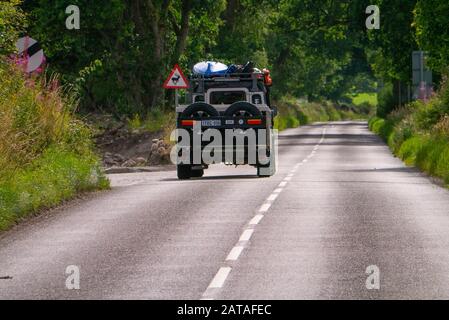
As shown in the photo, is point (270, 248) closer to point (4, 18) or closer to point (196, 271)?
point (196, 271)

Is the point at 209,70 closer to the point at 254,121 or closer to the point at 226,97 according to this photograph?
the point at 226,97

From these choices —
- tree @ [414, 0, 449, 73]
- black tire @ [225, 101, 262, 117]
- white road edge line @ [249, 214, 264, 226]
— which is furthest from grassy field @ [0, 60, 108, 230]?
tree @ [414, 0, 449, 73]

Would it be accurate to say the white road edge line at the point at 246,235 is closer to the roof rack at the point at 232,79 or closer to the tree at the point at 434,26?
the roof rack at the point at 232,79

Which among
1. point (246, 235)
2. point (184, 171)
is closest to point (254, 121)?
point (184, 171)

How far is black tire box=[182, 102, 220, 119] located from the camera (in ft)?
89.2

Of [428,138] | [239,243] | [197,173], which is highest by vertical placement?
[239,243]

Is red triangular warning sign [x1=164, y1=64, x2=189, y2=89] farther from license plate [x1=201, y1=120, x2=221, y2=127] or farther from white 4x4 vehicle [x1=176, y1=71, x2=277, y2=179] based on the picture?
license plate [x1=201, y1=120, x2=221, y2=127]

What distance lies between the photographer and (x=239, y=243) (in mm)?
14688

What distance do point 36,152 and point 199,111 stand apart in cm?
478

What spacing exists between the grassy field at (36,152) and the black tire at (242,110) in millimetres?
3138
